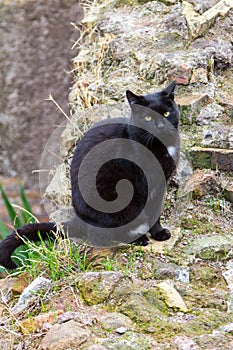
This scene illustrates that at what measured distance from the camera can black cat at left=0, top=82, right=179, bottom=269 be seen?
226 cm

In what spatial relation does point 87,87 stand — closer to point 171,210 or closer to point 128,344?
point 171,210

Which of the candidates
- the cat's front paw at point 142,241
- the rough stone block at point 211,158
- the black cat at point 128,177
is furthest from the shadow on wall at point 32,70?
the cat's front paw at point 142,241

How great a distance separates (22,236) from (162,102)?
77 centimetres

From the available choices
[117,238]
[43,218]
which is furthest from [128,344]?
[43,218]

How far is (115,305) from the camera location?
1932 millimetres

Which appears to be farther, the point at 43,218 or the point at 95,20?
the point at 43,218

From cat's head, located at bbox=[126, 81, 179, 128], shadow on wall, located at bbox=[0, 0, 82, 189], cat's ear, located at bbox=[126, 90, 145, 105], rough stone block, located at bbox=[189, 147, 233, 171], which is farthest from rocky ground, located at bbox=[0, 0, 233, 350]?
shadow on wall, located at bbox=[0, 0, 82, 189]

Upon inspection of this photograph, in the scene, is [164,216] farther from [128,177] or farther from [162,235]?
[128,177]

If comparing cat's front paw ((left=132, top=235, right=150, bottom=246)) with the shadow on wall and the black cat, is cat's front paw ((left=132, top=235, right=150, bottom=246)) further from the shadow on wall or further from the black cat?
the shadow on wall

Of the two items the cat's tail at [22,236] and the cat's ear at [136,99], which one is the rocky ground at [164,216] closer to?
the cat's tail at [22,236]

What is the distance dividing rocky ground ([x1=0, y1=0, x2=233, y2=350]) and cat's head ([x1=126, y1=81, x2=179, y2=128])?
0.36 meters

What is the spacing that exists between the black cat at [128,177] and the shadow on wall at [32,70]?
251 centimetres

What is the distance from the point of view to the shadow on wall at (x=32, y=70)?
15.4 feet

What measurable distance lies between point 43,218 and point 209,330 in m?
2.97
